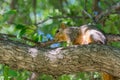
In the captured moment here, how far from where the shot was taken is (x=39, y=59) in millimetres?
2535

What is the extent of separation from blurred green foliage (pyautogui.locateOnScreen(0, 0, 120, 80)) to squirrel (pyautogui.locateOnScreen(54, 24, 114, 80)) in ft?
0.33

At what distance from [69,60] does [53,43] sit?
3.41 feet

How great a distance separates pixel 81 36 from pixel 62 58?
885mm

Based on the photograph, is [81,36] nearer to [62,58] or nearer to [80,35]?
[80,35]

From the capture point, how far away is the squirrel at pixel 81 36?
2896 mm

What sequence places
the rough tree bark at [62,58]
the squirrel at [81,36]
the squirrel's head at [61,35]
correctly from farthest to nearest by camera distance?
the squirrel's head at [61,35] → the squirrel at [81,36] → the rough tree bark at [62,58]

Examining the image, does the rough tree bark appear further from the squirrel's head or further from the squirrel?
the squirrel's head

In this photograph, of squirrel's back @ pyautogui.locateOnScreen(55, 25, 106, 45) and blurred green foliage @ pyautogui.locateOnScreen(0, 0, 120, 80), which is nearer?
squirrel's back @ pyautogui.locateOnScreen(55, 25, 106, 45)

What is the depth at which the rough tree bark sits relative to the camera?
2492 millimetres

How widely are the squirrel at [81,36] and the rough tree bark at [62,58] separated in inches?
6.2

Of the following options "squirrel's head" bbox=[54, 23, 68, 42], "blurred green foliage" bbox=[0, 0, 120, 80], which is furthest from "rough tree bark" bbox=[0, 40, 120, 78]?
"squirrel's head" bbox=[54, 23, 68, 42]

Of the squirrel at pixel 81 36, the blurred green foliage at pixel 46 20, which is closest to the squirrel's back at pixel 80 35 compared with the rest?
the squirrel at pixel 81 36

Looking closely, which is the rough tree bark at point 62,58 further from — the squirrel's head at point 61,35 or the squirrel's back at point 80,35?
the squirrel's head at point 61,35

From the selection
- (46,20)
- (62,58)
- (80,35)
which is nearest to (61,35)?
(80,35)
